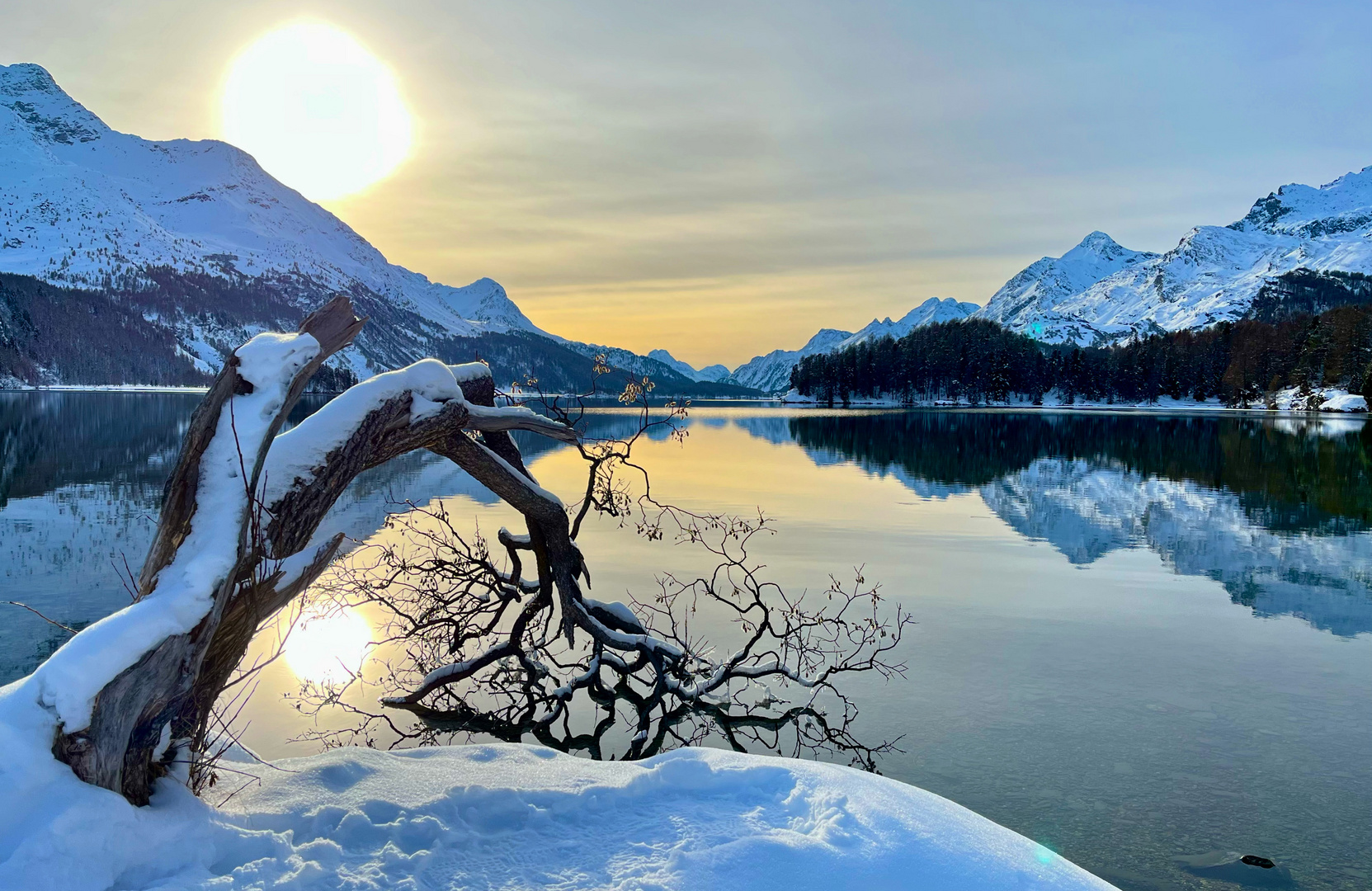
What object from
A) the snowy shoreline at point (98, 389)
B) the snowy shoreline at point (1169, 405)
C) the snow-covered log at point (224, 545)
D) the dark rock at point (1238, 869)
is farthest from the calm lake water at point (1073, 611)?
the snowy shoreline at point (98, 389)

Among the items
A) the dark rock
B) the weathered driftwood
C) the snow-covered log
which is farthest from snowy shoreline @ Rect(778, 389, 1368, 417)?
the snow-covered log

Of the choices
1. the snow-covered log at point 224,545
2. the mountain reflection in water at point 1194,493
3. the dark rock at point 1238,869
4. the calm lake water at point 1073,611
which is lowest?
the dark rock at point 1238,869

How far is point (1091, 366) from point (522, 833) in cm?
16521

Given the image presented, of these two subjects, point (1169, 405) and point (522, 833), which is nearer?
point (522, 833)

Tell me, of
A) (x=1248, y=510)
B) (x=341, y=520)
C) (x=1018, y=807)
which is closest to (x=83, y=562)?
(x=341, y=520)

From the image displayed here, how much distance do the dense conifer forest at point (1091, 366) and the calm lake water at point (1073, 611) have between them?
340ft

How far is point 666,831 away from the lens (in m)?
5.13

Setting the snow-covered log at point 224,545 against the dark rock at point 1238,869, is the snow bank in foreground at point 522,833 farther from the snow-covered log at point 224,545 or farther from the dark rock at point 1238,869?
the dark rock at point 1238,869

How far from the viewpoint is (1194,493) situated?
1163 inches

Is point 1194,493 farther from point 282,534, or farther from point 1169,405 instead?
point 1169,405

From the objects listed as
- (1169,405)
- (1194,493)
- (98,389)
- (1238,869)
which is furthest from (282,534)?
(98,389)

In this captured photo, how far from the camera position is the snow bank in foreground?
3930mm

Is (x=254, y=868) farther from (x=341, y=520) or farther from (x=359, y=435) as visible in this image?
(x=341, y=520)

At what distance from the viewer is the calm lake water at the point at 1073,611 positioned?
24.2ft
